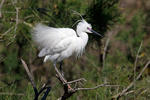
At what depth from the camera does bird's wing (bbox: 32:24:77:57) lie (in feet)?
7.86

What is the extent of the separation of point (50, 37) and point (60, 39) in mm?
96

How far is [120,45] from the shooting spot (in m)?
5.27

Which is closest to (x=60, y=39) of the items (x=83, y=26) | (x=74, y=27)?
(x=83, y=26)

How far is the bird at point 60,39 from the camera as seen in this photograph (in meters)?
2.41

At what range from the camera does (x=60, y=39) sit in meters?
2.49

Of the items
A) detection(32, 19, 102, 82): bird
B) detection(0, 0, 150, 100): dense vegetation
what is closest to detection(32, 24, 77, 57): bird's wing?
detection(32, 19, 102, 82): bird

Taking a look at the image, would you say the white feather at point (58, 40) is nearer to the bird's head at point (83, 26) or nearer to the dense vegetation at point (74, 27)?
the bird's head at point (83, 26)

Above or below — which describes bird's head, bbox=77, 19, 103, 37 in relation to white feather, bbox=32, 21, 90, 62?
above

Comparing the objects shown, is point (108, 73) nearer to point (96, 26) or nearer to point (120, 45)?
point (96, 26)

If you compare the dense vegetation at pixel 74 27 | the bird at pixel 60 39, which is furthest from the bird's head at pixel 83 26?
the dense vegetation at pixel 74 27

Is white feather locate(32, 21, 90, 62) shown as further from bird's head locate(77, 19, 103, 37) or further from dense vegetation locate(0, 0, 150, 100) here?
dense vegetation locate(0, 0, 150, 100)

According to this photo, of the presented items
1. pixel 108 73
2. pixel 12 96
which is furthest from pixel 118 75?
pixel 12 96

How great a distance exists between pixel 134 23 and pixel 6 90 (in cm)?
261

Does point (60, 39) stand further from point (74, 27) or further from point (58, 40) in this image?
point (74, 27)
